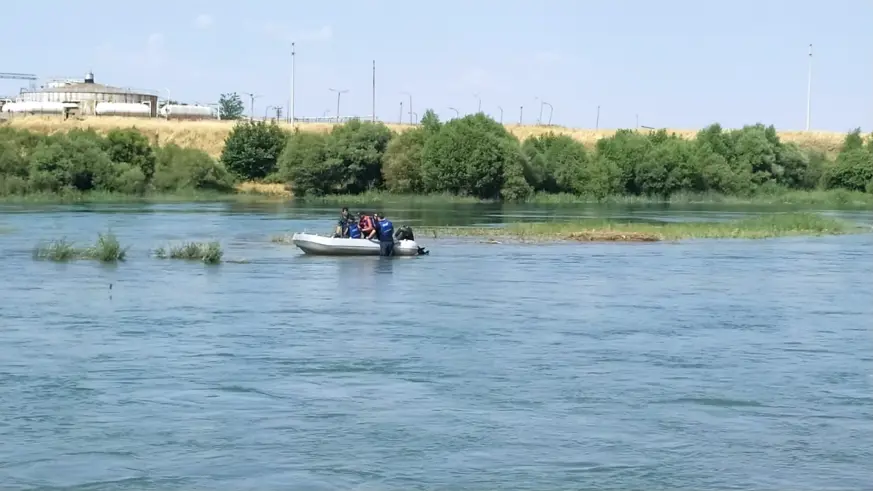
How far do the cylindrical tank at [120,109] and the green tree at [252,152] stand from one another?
52079 mm

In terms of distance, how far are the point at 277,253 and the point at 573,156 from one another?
65.2 m

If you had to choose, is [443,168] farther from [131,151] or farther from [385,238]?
[385,238]

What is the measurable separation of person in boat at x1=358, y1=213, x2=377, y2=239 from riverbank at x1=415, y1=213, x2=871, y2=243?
9867 millimetres

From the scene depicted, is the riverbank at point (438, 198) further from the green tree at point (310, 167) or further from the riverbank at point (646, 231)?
the riverbank at point (646, 231)

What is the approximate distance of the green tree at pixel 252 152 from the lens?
372ft

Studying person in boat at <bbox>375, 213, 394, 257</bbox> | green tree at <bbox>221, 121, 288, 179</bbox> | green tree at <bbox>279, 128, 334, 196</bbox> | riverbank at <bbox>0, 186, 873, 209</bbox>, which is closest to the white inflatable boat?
person in boat at <bbox>375, 213, 394, 257</bbox>

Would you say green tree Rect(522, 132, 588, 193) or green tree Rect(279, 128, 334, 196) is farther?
green tree Rect(522, 132, 588, 193)

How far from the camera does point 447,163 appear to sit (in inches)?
4060

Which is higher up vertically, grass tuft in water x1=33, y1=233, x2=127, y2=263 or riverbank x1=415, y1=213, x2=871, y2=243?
riverbank x1=415, y1=213, x2=871, y2=243

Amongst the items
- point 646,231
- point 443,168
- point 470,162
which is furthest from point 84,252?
point 443,168

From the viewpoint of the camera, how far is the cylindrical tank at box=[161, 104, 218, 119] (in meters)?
169

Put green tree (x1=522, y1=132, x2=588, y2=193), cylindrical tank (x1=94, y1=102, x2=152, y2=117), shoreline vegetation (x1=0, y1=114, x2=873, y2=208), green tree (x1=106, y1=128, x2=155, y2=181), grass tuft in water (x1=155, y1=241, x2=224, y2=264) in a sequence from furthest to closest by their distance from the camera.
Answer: cylindrical tank (x1=94, y1=102, x2=152, y2=117), green tree (x1=522, y1=132, x2=588, y2=193), green tree (x1=106, y1=128, x2=155, y2=181), shoreline vegetation (x1=0, y1=114, x2=873, y2=208), grass tuft in water (x1=155, y1=241, x2=224, y2=264)

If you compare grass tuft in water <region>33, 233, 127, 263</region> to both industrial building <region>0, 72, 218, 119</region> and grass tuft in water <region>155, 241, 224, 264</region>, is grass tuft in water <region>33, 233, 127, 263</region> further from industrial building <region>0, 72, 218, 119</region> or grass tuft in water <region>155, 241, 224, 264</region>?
industrial building <region>0, 72, 218, 119</region>

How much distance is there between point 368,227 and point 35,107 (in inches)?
4916
